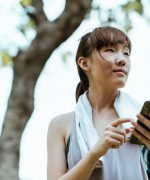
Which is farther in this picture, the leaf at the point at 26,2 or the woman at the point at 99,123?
the leaf at the point at 26,2

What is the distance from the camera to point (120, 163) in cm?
256

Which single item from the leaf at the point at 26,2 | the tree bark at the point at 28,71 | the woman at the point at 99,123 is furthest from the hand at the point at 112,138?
the leaf at the point at 26,2

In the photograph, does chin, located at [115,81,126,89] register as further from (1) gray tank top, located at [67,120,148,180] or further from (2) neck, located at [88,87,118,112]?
(1) gray tank top, located at [67,120,148,180]

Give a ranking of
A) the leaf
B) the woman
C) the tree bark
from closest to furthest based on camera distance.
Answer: the woman
the tree bark
the leaf

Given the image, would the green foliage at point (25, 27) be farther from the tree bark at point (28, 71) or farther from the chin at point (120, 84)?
the chin at point (120, 84)

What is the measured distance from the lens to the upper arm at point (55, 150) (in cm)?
268

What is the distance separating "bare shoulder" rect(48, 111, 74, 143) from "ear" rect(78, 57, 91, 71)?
0.77ft

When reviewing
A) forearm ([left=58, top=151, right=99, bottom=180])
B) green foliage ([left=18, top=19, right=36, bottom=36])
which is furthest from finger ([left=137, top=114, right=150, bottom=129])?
green foliage ([left=18, top=19, right=36, bottom=36])

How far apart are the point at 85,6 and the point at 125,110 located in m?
3.09

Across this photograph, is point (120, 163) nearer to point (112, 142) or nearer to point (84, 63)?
point (112, 142)

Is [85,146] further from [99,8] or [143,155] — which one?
[99,8]

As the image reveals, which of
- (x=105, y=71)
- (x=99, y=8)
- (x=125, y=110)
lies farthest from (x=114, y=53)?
(x=99, y=8)

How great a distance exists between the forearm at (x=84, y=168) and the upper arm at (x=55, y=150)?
0.55 ft

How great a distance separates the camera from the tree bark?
4980 mm
